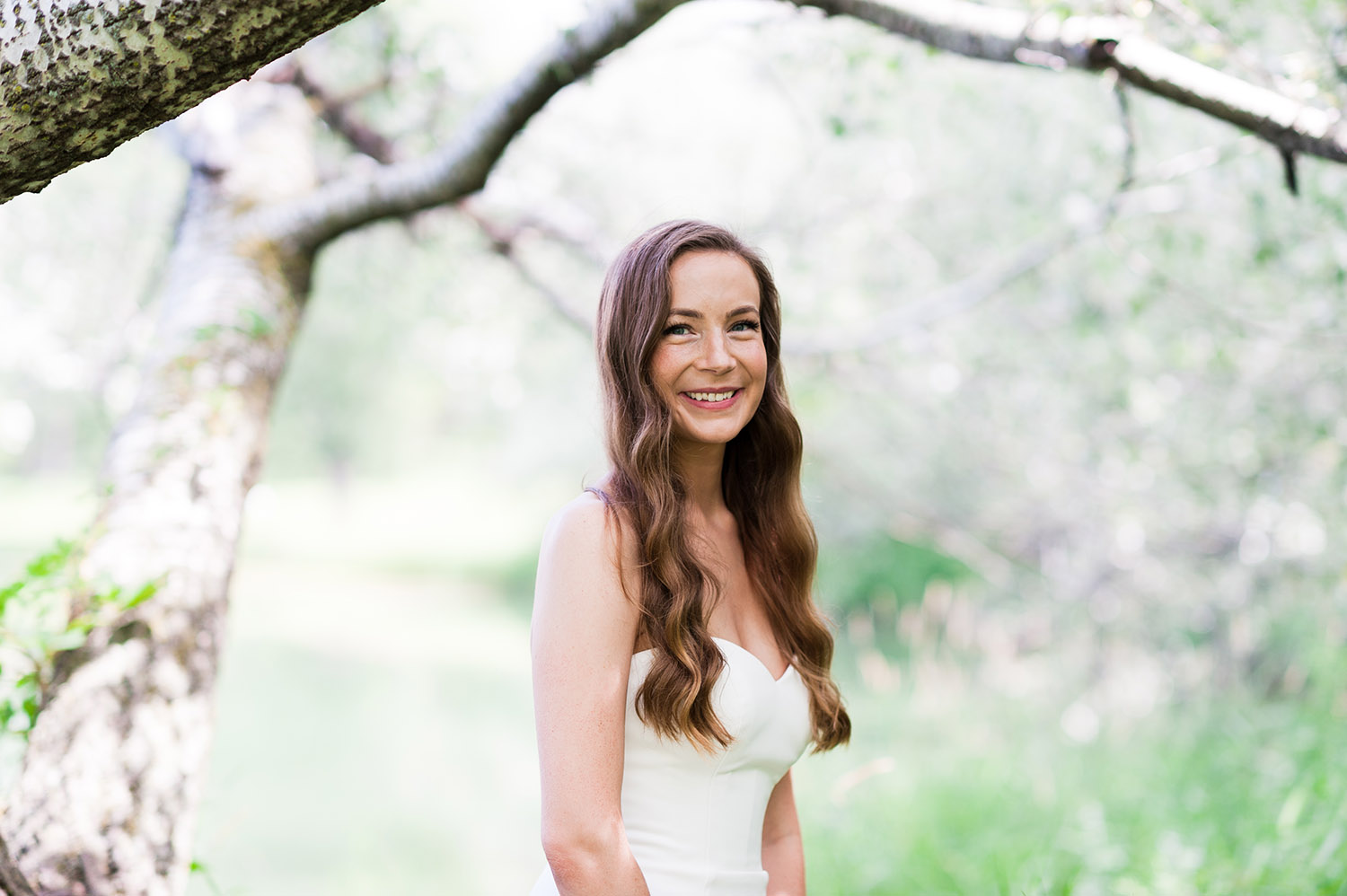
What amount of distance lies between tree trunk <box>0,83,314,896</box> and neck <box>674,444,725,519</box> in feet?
3.91

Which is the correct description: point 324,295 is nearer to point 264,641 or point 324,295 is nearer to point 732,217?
point 732,217

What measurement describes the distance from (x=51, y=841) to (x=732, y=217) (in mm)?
4880

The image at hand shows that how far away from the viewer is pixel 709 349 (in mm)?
2023

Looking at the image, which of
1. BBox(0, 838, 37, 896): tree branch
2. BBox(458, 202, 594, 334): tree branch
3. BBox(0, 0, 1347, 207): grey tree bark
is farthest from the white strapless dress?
BBox(458, 202, 594, 334): tree branch

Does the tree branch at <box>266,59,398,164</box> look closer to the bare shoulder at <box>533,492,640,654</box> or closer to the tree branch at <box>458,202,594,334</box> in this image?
the tree branch at <box>458,202,594,334</box>

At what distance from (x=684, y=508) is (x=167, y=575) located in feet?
4.00

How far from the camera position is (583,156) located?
6246 millimetres

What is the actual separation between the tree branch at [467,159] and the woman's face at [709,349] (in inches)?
28.8

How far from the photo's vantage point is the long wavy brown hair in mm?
1894

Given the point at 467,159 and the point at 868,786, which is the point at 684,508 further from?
the point at 868,786

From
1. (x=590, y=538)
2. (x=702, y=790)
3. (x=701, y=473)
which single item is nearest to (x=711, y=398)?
(x=701, y=473)

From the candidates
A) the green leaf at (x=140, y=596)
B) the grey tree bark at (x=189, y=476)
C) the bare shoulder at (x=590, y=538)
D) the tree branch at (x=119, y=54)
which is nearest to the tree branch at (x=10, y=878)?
the grey tree bark at (x=189, y=476)

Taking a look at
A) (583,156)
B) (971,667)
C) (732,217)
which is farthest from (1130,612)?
(583,156)

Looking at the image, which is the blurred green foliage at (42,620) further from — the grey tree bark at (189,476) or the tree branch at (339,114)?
the tree branch at (339,114)
